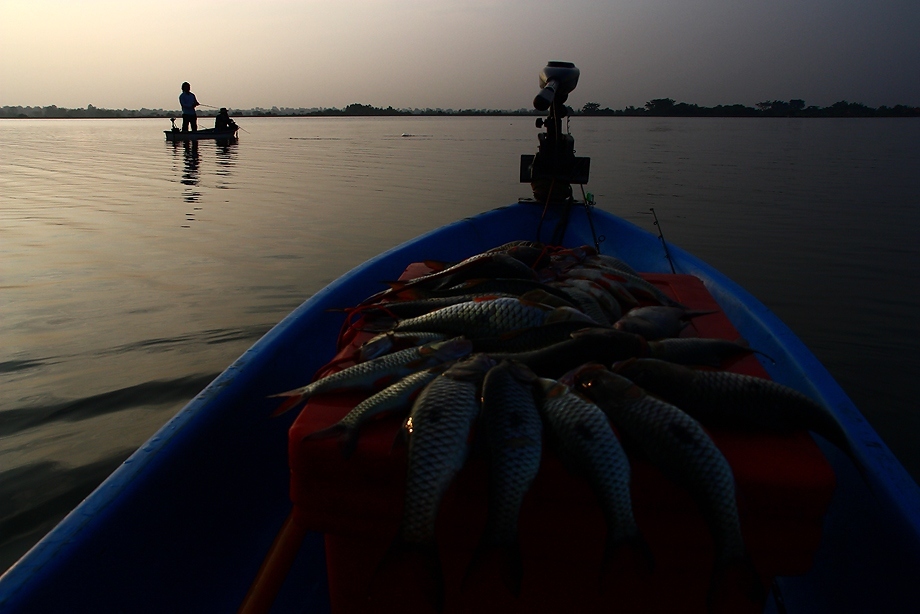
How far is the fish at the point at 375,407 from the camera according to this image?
Answer: 1.84 meters

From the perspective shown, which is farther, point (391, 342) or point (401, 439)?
point (391, 342)

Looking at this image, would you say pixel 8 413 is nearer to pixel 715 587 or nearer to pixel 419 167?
pixel 715 587

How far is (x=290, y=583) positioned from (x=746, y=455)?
246 centimetres

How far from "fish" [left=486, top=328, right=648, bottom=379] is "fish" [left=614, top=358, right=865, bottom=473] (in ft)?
0.71

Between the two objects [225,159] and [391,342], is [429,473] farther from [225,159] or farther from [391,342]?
[225,159]

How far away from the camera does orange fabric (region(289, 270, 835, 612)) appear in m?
1.72

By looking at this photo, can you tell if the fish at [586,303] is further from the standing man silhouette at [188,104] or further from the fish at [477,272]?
the standing man silhouette at [188,104]

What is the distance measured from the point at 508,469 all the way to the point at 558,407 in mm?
359

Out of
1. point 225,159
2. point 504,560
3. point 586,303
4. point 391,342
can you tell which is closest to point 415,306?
point 391,342

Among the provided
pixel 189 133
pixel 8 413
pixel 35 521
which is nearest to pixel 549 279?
pixel 35 521

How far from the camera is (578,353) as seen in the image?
2.36 meters

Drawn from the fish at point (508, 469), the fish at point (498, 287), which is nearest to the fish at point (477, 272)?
the fish at point (498, 287)

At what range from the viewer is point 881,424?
5121 millimetres

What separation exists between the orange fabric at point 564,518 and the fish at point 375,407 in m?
0.04
